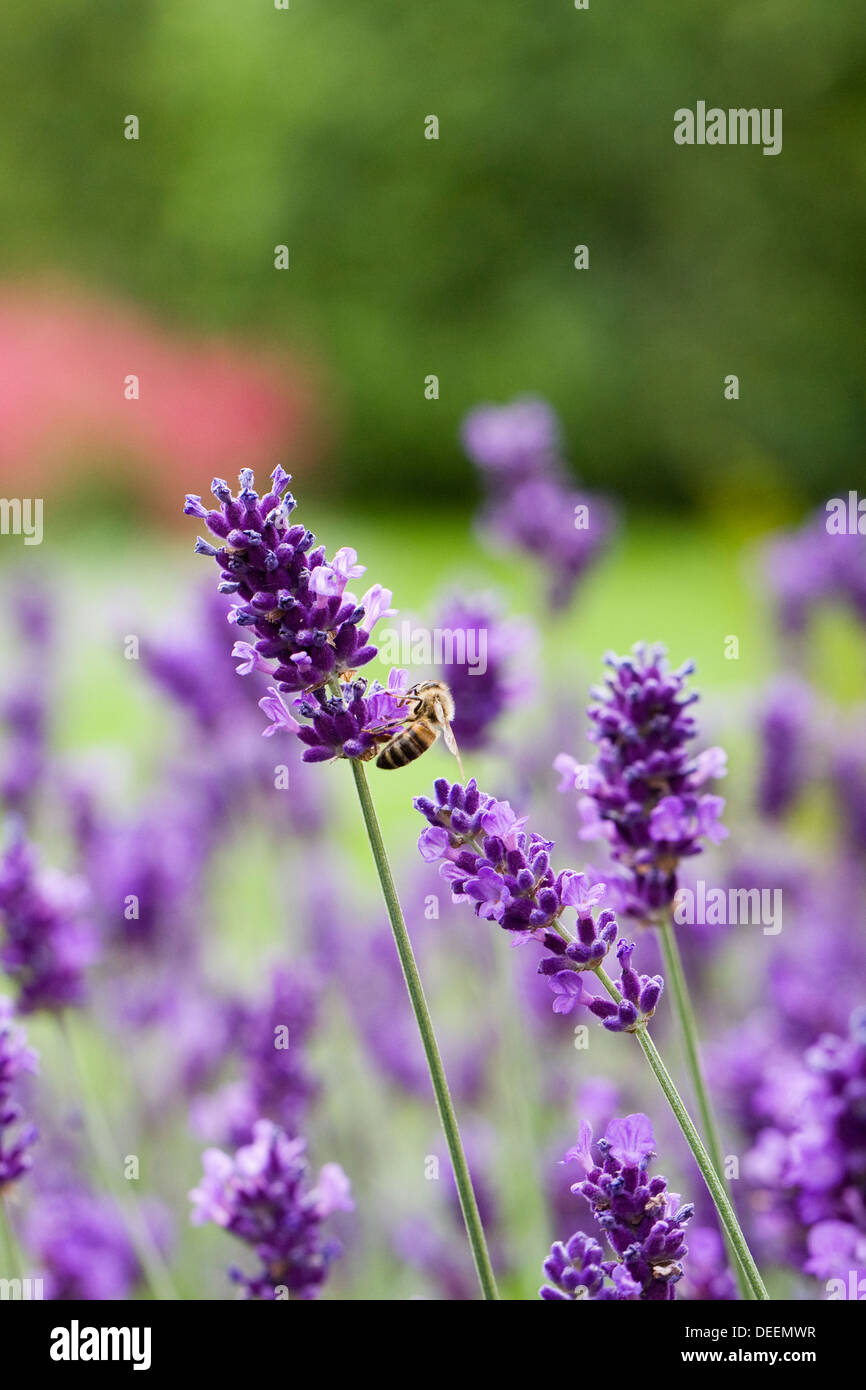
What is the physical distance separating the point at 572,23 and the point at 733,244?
1531 mm

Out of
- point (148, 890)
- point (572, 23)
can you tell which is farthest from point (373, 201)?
point (148, 890)

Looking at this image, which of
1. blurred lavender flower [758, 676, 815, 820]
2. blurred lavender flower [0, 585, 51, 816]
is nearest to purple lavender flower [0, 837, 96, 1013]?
blurred lavender flower [0, 585, 51, 816]

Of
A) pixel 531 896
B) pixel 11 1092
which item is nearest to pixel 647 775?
pixel 531 896

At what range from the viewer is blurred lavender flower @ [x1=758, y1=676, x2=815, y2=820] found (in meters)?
2.03

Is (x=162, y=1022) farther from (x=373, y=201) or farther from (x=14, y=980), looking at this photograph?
(x=373, y=201)

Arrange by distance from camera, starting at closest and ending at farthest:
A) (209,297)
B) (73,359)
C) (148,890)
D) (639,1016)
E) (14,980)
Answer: (639,1016), (14,980), (148,890), (73,359), (209,297)

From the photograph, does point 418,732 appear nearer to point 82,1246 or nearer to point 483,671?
point 483,671

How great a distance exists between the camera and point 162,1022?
1.85m

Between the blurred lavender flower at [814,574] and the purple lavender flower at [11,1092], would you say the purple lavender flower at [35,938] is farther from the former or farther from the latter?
the blurred lavender flower at [814,574]

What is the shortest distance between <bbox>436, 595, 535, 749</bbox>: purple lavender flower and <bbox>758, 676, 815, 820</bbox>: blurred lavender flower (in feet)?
1.98

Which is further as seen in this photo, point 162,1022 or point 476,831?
point 162,1022

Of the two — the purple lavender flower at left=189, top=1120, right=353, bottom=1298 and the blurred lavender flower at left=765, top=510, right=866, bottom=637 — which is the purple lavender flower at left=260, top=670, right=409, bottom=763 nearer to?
the purple lavender flower at left=189, top=1120, right=353, bottom=1298

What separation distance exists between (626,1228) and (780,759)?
1311 mm

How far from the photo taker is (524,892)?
2.59ft
